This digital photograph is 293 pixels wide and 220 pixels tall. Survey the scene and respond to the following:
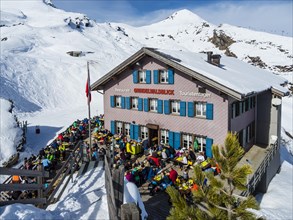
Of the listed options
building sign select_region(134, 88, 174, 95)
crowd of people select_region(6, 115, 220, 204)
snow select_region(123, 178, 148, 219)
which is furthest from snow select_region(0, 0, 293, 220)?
crowd of people select_region(6, 115, 220, 204)

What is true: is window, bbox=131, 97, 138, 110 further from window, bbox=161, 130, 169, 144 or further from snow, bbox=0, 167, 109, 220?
snow, bbox=0, 167, 109, 220

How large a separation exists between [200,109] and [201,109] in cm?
9

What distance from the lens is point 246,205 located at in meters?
6.06

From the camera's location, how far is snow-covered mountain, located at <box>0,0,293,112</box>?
50031 mm

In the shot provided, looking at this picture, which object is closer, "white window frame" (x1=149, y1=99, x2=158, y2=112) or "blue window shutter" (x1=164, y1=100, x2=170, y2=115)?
"blue window shutter" (x1=164, y1=100, x2=170, y2=115)

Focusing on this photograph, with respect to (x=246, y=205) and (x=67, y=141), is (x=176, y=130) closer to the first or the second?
(x=67, y=141)

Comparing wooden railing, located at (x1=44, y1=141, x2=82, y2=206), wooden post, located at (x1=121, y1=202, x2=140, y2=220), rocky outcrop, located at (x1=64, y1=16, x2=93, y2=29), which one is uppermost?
rocky outcrop, located at (x1=64, y1=16, x2=93, y2=29)

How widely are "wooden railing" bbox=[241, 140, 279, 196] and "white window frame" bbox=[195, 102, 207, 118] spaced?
183 inches

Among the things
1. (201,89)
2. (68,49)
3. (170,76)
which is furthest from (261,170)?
(68,49)

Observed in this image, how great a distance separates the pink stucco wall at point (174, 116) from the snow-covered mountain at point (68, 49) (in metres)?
24.3

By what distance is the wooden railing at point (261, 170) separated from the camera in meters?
14.9

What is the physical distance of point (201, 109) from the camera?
62.8ft

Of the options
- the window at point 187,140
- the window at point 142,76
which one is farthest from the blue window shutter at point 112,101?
the window at point 187,140

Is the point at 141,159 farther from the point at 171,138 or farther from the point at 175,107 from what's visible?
the point at 175,107
